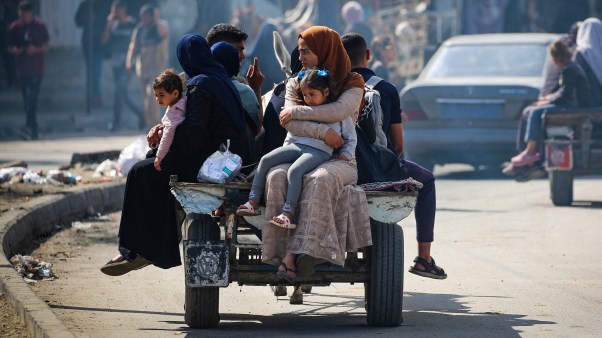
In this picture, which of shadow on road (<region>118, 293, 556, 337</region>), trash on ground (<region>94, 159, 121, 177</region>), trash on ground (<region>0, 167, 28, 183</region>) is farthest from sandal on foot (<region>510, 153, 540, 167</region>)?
shadow on road (<region>118, 293, 556, 337</region>)

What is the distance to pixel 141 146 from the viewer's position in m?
14.8

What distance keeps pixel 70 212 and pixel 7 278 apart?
469cm

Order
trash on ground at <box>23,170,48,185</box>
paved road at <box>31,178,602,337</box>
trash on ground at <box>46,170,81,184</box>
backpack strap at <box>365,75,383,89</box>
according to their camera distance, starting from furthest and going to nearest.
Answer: trash on ground at <box>46,170,81,184</box> < trash on ground at <box>23,170,48,185</box> < backpack strap at <box>365,75,383,89</box> < paved road at <box>31,178,602,337</box>

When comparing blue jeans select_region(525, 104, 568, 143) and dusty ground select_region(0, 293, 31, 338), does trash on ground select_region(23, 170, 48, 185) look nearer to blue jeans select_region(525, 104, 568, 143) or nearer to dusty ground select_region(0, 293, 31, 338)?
blue jeans select_region(525, 104, 568, 143)

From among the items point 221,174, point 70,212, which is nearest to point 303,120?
point 221,174

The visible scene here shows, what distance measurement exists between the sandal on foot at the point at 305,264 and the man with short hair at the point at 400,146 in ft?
3.63

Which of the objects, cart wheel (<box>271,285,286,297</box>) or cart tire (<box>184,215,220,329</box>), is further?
cart wheel (<box>271,285,286,297</box>)

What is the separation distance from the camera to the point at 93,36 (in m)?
26.5

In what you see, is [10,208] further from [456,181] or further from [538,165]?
[456,181]

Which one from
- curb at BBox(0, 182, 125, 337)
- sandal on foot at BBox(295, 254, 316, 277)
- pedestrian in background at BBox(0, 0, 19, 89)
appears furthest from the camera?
pedestrian in background at BBox(0, 0, 19, 89)

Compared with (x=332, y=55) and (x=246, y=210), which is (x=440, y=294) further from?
(x=246, y=210)

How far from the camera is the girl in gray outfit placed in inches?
278

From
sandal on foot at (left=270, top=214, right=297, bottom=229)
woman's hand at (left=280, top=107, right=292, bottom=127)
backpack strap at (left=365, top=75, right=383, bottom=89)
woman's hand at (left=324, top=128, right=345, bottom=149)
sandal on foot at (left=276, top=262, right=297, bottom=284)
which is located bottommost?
sandal on foot at (left=276, top=262, right=297, bottom=284)

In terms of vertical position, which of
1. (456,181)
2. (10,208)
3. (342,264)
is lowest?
(456,181)
